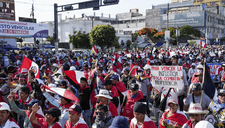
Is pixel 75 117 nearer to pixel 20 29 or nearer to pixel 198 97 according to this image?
pixel 198 97

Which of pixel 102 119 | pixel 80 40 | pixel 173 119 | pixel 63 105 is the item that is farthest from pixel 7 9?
pixel 173 119

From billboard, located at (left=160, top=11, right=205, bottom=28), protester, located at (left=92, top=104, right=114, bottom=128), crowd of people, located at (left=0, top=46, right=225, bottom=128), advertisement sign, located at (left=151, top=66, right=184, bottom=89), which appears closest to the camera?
crowd of people, located at (left=0, top=46, right=225, bottom=128)

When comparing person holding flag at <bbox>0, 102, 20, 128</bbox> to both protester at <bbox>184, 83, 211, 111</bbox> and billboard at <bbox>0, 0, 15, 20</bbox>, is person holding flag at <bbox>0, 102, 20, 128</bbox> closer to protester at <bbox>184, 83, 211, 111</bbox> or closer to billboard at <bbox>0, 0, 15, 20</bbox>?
protester at <bbox>184, 83, 211, 111</bbox>

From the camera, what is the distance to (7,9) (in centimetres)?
4459

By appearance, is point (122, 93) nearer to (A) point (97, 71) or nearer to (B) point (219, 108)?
(A) point (97, 71)

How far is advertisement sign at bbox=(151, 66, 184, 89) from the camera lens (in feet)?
20.3

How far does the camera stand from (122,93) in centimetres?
655

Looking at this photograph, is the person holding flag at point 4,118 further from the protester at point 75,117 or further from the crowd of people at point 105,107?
the protester at point 75,117

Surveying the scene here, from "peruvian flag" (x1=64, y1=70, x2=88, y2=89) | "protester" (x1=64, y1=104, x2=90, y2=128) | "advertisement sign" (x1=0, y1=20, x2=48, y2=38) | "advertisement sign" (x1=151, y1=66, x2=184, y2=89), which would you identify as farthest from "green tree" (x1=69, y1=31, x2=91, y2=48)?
"protester" (x1=64, y1=104, x2=90, y2=128)

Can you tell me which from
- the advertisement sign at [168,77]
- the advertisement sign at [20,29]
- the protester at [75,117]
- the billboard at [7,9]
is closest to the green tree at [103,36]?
the advertisement sign at [20,29]

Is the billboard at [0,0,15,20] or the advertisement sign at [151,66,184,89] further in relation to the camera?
Result: the billboard at [0,0,15,20]

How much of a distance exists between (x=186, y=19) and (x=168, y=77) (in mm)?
81798

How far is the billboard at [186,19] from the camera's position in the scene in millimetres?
80688

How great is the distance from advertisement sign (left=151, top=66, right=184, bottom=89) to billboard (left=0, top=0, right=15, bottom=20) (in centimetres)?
4276
